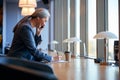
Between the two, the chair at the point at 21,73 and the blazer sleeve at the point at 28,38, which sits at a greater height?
the blazer sleeve at the point at 28,38

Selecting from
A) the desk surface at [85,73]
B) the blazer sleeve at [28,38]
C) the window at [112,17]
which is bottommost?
the desk surface at [85,73]

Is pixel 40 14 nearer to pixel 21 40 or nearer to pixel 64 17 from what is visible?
pixel 21 40

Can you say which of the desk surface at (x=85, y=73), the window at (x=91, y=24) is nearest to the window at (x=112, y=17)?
the window at (x=91, y=24)

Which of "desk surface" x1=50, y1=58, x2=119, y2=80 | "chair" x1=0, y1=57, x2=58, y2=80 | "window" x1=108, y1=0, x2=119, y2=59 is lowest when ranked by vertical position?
"desk surface" x1=50, y1=58, x2=119, y2=80

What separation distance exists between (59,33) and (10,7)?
4.51 meters

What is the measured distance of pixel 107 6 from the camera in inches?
175

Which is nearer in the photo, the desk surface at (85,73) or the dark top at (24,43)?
the desk surface at (85,73)

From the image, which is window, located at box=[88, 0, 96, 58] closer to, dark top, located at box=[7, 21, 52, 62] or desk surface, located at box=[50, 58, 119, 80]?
desk surface, located at box=[50, 58, 119, 80]

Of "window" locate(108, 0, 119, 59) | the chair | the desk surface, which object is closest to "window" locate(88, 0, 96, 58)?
"window" locate(108, 0, 119, 59)

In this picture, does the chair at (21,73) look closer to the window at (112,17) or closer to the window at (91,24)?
the window at (112,17)

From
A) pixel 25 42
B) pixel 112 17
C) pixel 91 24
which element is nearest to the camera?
pixel 25 42

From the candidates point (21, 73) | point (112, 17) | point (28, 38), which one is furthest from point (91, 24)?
point (21, 73)

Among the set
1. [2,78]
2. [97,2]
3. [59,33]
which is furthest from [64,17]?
[2,78]

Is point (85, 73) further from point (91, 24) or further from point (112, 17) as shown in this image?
point (91, 24)
